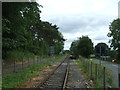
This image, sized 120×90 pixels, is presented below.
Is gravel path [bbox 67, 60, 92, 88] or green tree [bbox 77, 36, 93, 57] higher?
green tree [bbox 77, 36, 93, 57]

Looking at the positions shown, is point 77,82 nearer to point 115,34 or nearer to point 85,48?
point 115,34

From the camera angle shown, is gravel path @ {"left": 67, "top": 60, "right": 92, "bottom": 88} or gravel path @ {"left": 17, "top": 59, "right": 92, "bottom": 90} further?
gravel path @ {"left": 67, "top": 60, "right": 92, "bottom": 88}

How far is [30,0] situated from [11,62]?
47.2 feet

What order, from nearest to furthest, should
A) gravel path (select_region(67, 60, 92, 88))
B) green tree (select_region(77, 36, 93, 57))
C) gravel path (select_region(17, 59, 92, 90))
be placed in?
gravel path (select_region(17, 59, 92, 90)), gravel path (select_region(67, 60, 92, 88)), green tree (select_region(77, 36, 93, 57))

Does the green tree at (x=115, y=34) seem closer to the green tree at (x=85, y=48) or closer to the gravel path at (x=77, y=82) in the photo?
the green tree at (x=85, y=48)

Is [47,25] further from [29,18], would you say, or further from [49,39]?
[29,18]

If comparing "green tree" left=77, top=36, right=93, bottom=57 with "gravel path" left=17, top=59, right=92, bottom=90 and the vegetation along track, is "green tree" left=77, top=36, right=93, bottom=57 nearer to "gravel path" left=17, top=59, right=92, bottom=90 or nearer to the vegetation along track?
the vegetation along track

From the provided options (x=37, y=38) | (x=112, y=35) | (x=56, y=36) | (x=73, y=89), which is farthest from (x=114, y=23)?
(x=73, y=89)

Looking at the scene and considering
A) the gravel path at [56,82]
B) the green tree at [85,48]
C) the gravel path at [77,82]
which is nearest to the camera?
the gravel path at [56,82]

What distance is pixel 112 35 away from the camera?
87.8 metres

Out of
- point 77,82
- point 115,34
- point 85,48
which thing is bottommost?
point 77,82

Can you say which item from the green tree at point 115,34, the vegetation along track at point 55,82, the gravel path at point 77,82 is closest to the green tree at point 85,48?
the green tree at point 115,34

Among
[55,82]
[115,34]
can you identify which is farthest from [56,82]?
[115,34]

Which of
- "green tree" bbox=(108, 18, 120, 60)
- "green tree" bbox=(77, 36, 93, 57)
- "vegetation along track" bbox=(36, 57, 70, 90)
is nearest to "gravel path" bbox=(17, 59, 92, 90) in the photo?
"vegetation along track" bbox=(36, 57, 70, 90)
